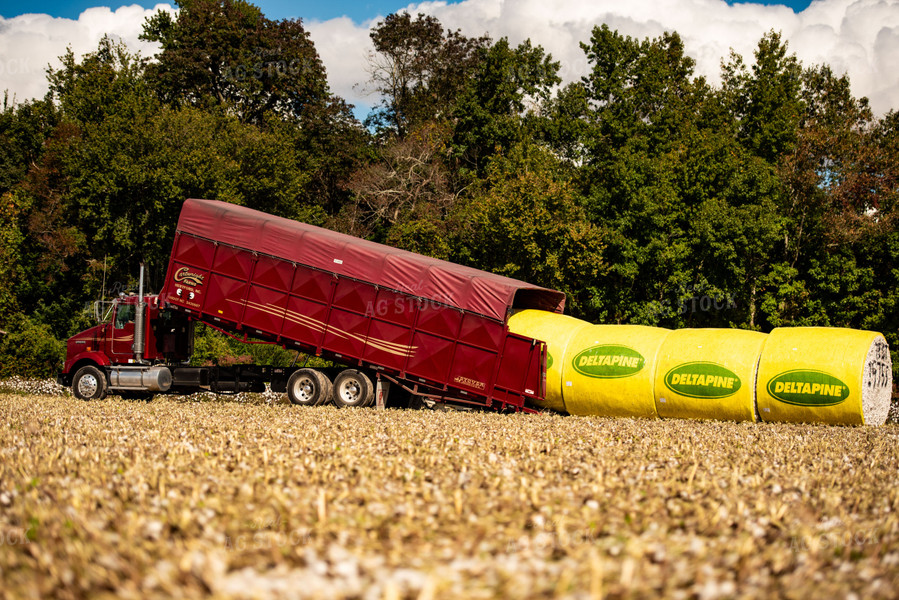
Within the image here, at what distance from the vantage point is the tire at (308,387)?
62.5 ft

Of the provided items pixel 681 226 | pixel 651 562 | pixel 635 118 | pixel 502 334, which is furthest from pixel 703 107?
pixel 651 562

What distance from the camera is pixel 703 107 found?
44.1 metres

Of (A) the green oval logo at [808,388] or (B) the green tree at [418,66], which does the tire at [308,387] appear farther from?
(B) the green tree at [418,66]

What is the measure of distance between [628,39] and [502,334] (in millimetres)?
29391

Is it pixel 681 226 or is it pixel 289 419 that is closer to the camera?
pixel 289 419

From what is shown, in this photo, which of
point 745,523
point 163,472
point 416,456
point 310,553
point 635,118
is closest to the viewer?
point 310,553

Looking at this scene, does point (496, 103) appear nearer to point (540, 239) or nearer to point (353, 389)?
point (540, 239)

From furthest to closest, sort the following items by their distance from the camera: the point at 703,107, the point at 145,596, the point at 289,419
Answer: the point at 703,107, the point at 289,419, the point at 145,596

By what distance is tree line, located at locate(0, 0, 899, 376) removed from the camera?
33188 mm

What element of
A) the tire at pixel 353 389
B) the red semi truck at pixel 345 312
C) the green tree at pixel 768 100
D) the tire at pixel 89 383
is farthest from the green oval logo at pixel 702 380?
the green tree at pixel 768 100

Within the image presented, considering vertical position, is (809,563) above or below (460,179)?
below

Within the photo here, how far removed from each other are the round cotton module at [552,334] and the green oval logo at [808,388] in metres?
4.79

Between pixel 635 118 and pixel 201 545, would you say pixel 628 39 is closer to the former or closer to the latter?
pixel 635 118

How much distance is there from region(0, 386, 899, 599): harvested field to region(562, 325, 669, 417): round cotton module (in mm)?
7132
